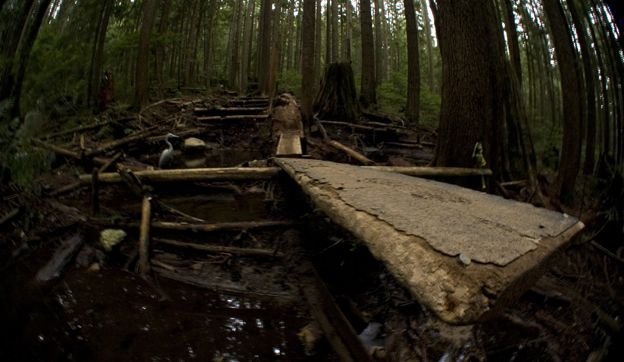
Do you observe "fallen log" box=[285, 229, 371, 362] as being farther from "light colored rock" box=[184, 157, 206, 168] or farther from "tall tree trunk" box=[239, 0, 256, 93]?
"tall tree trunk" box=[239, 0, 256, 93]

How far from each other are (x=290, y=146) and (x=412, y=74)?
7.14m

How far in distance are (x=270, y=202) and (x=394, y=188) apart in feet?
6.43

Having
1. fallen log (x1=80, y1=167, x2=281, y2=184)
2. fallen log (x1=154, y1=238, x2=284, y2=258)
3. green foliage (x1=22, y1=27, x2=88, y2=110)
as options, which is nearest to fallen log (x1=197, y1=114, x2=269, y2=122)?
green foliage (x1=22, y1=27, x2=88, y2=110)

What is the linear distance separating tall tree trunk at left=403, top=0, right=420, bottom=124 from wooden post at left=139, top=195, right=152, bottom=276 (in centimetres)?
853

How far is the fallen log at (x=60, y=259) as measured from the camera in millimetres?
2438

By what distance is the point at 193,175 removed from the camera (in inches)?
149

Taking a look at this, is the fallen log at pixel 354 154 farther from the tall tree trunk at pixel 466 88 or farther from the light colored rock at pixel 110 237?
the light colored rock at pixel 110 237

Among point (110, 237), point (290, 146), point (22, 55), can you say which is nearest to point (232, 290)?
point (110, 237)

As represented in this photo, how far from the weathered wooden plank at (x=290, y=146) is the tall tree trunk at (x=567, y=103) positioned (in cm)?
343

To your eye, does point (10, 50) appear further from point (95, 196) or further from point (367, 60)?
point (367, 60)

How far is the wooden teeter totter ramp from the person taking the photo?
3.79 feet

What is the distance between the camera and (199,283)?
2686 mm

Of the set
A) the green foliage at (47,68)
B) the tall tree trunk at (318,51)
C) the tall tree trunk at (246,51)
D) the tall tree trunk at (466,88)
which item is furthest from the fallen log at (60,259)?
the tall tree trunk at (246,51)

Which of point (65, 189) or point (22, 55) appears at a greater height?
point (22, 55)
